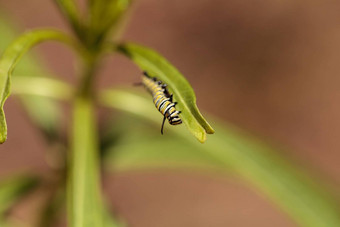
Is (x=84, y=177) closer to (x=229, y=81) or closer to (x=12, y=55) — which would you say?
(x=12, y=55)

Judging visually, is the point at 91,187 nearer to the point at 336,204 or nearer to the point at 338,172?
the point at 336,204

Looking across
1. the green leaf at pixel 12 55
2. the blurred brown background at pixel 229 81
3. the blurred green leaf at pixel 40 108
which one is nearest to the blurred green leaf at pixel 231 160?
the blurred green leaf at pixel 40 108

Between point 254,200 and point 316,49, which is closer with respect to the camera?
point 254,200

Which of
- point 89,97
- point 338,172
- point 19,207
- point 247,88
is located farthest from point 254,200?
point 89,97

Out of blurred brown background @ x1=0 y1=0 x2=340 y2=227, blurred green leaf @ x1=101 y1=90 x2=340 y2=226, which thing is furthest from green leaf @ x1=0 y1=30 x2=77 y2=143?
blurred brown background @ x1=0 y1=0 x2=340 y2=227

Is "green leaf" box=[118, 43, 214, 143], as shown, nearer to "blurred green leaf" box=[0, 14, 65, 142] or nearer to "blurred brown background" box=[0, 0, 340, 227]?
"blurred green leaf" box=[0, 14, 65, 142]

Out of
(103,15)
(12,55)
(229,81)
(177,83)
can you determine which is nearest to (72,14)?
(103,15)
